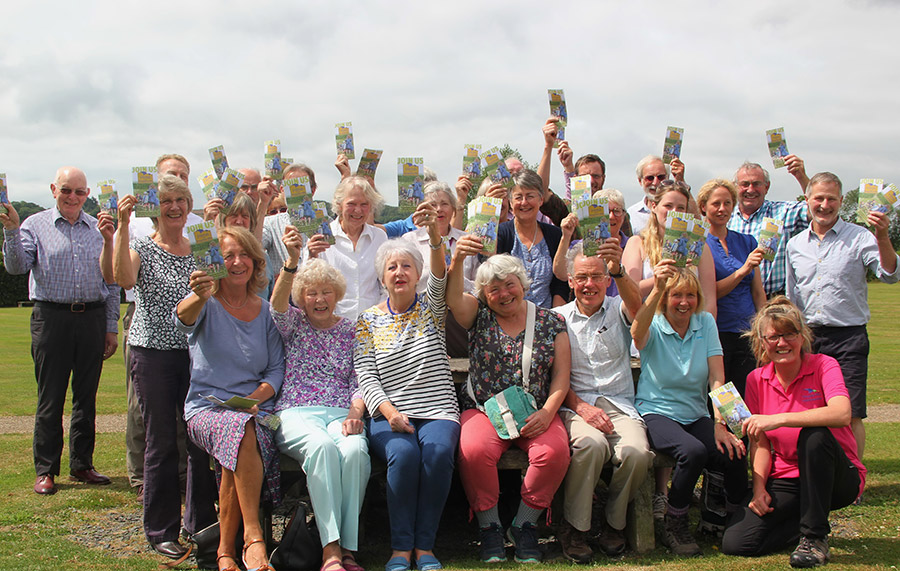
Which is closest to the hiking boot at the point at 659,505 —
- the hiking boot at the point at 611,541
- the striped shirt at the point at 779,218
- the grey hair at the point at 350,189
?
the hiking boot at the point at 611,541

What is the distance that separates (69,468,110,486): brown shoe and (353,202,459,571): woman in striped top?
121 inches

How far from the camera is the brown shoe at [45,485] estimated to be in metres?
6.12

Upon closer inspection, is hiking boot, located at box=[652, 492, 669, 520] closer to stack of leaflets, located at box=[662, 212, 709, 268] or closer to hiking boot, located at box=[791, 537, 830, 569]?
hiking boot, located at box=[791, 537, 830, 569]

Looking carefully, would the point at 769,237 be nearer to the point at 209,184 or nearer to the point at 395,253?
the point at 395,253

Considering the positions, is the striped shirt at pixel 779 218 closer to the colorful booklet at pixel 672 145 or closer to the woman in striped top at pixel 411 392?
the colorful booklet at pixel 672 145

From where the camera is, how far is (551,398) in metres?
4.87

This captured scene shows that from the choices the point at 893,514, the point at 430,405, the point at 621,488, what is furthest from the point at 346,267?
the point at 893,514

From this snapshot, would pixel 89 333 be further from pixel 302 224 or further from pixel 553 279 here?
pixel 553 279

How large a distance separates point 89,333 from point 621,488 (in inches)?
186

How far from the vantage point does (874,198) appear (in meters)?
5.68

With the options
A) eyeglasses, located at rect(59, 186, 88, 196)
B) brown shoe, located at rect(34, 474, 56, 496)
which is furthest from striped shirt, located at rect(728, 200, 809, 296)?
brown shoe, located at rect(34, 474, 56, 496)

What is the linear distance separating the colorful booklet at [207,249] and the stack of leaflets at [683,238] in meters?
2.85

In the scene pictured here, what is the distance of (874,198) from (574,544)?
11.6 feet

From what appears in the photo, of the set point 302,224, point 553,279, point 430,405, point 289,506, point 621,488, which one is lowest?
point 289,506
